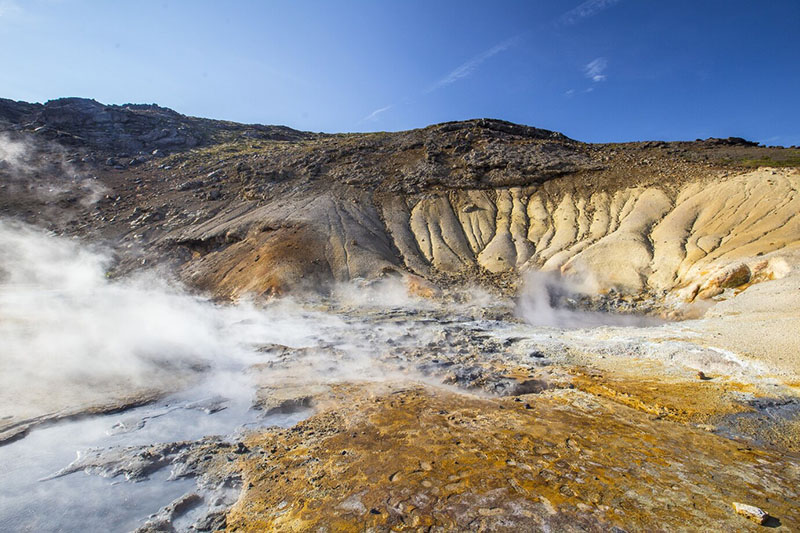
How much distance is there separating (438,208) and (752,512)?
23664 mm

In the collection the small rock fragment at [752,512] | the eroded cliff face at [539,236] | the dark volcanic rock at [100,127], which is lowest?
the small rock fragment at [752,512]

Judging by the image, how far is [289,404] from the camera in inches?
281

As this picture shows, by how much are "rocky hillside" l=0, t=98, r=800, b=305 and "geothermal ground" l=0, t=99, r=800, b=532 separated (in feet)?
0.64

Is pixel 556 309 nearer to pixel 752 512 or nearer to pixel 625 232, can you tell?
pixel 625 232

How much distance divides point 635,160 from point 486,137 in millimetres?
11666

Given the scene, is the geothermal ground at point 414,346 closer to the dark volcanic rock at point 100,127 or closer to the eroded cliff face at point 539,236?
the eroded cliff face at point 539,236

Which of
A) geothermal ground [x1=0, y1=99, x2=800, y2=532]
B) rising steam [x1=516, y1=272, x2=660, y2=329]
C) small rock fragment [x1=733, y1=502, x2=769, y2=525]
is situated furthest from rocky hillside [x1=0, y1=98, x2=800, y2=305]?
small rock fragment [x1=733, y1=502, x2=769, y2=525]

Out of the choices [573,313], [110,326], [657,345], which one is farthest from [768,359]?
[110,326]

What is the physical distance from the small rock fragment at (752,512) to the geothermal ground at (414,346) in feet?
0.10

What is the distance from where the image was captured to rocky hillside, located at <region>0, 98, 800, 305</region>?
1795 cm

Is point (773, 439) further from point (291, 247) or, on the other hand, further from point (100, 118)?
point (100, 118)

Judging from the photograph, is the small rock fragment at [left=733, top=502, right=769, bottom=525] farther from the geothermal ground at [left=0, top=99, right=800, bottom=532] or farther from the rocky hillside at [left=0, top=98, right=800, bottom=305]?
the rocky hillside at [left=0, top=98, right=800, bottom=305]

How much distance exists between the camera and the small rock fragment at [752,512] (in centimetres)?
385

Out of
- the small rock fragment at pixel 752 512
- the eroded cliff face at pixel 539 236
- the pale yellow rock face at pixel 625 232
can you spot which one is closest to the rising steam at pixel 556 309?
the eroded cliff face at pixel 539 236
